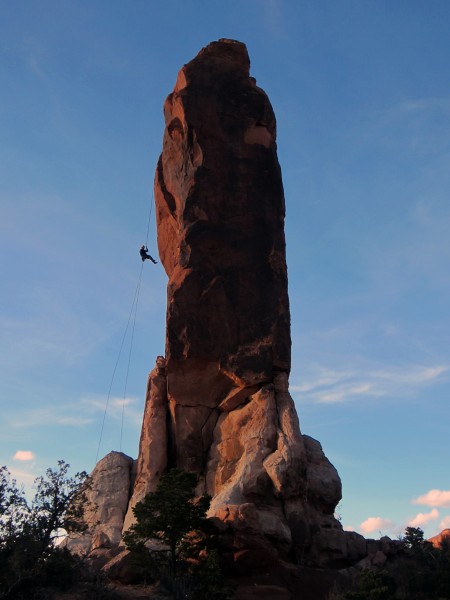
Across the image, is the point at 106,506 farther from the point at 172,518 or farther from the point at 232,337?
the point at 172,518

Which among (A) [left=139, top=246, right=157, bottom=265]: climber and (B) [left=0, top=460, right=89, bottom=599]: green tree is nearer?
(B) [left=0, top=460, right=89, bottom=599]: green tree

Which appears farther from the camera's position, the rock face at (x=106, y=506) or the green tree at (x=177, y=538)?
the rock face at (x=106, y=506)

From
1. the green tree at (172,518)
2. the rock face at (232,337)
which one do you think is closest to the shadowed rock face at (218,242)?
the rock face at (232,337)

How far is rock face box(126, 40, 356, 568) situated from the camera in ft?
87.1

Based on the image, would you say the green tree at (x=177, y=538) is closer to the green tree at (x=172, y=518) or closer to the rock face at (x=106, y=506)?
the green tree at (x=172, y=518)

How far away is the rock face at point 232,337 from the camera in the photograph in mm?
26547

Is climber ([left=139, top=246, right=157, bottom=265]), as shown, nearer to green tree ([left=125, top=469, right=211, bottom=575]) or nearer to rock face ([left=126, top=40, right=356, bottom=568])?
rock face ([left=126, top=40, right=356, bottom=568])

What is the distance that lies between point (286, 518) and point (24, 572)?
9440mm

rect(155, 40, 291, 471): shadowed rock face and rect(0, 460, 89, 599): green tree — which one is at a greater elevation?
rect(155, 40, 291, 471): shadowed rock face

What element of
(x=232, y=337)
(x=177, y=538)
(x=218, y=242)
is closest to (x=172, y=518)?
(x=177, y=538)

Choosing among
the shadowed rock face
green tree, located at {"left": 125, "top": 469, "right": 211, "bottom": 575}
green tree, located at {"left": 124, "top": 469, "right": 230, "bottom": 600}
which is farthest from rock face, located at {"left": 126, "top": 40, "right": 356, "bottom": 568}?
green tree, located at {"left": 125, "top": 469, "right": 211, "bottom": 575}

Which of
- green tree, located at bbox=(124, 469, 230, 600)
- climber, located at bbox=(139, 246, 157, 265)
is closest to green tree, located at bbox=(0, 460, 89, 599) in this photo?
green tree, located at bbox=(124, 469, 230, 600)

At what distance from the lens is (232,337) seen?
104 feet

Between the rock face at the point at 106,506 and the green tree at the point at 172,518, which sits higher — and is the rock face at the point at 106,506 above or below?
above
